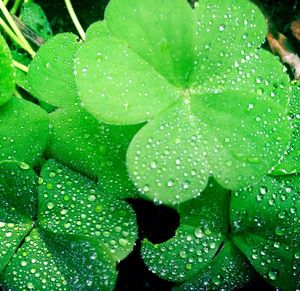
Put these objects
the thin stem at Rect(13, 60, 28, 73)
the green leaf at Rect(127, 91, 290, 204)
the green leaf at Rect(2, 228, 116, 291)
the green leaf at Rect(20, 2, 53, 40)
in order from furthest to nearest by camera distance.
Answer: the green leaf at Rect(20, 2, 53, 40) < the thin stem at Rect(13, 60, 28, 73) < the green leaf at Rect(2, 228, 116, 291) < the green leaf at Rect(127, 91, 290, 204)

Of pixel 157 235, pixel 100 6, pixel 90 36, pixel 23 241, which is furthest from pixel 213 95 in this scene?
pixel 100 6

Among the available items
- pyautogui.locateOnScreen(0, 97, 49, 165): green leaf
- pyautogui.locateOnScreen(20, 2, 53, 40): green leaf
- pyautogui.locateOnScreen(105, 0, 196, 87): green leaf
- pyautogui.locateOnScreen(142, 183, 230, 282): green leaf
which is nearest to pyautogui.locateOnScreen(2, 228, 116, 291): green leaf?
pyautogui.locateOnScreen(142, 183, 230, 282): green leaf

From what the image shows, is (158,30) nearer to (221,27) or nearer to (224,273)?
(221,27)

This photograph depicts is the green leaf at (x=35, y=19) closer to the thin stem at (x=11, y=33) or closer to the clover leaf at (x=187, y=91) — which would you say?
the thin stem at (x=11, y=33)

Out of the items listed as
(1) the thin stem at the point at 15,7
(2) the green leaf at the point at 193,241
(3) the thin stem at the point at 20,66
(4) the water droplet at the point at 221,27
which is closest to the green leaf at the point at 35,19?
(1) the thin stem at the point at 15,7

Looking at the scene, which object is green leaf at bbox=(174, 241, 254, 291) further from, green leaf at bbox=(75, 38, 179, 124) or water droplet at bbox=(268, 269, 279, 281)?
green leaf at bbox=(75, 38, 179, 124)

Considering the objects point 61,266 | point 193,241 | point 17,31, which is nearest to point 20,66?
point 17,31

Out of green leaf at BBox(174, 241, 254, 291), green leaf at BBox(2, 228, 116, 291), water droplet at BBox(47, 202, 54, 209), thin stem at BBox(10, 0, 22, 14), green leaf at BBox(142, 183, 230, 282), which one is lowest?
green leaf at BBox(174, 241, 254, 291)
